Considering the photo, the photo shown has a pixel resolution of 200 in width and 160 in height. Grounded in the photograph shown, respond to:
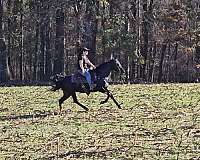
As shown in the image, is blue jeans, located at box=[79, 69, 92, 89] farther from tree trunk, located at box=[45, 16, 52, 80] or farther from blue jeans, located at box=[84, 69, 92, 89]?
tree trunk, located at box=[45, 16, 52, 80]

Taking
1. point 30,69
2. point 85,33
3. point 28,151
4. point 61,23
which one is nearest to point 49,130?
point 28,151

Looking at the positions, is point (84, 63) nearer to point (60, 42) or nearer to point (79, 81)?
point (79, 81)

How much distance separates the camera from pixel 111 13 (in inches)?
1805

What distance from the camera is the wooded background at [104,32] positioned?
44.5 meters

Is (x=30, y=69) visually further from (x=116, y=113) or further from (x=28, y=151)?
(x=28, y=151)

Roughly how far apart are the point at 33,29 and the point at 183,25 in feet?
47.2

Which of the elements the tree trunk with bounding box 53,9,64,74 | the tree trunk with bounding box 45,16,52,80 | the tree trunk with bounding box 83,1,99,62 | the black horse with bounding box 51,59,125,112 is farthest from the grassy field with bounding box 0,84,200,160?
the tree trunk with bounding box 45,16,52,80

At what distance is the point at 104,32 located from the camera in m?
45.6

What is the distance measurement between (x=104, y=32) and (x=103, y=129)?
102ft

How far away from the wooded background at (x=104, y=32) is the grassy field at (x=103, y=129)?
1981 centimetres

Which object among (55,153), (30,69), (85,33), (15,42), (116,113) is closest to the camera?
(55,153)

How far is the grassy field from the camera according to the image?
1156cm

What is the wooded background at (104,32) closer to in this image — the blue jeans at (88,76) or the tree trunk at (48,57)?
the tree trunk at (48,57)

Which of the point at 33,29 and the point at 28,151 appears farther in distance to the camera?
the point at 33,29
